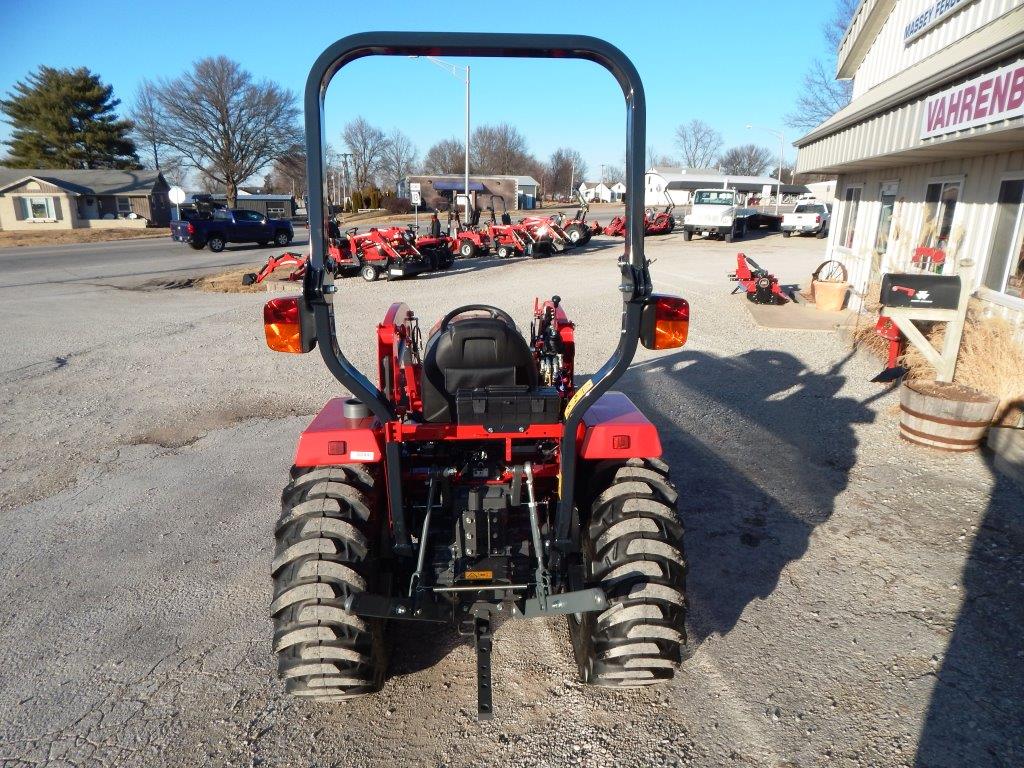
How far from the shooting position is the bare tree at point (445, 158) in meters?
72.8

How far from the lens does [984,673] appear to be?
298cm

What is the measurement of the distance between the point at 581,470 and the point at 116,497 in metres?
3.71

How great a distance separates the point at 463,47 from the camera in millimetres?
2285

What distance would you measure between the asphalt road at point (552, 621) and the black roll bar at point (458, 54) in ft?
4.69

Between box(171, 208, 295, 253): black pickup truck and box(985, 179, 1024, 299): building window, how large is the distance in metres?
25.7

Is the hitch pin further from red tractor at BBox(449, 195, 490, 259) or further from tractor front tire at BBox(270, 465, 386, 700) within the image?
red tractor at BBox(449, 195, 490, 259)

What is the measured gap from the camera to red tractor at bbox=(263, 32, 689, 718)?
233cm

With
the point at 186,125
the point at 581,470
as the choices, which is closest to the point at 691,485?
the point at 581,470

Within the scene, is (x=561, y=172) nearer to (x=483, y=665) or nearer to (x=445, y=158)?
(x=445, y=158)

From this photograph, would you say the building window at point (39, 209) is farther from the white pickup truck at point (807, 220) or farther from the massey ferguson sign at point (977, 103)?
the massey ferguson sign at point (977, 103)

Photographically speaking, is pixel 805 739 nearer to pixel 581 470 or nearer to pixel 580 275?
pixel 581 470

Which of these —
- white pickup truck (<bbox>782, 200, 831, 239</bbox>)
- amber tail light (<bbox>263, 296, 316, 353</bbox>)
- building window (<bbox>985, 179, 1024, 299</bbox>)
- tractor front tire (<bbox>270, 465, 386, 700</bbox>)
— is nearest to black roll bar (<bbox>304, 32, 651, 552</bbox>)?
amber tail light (<bbox>263, 296, 316, 353</bbox>)

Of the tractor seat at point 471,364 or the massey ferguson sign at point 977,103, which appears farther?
the massey ferguson sign at point 977,103

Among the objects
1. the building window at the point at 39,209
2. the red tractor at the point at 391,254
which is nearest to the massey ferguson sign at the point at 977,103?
the red tractor at the point at 391,254
